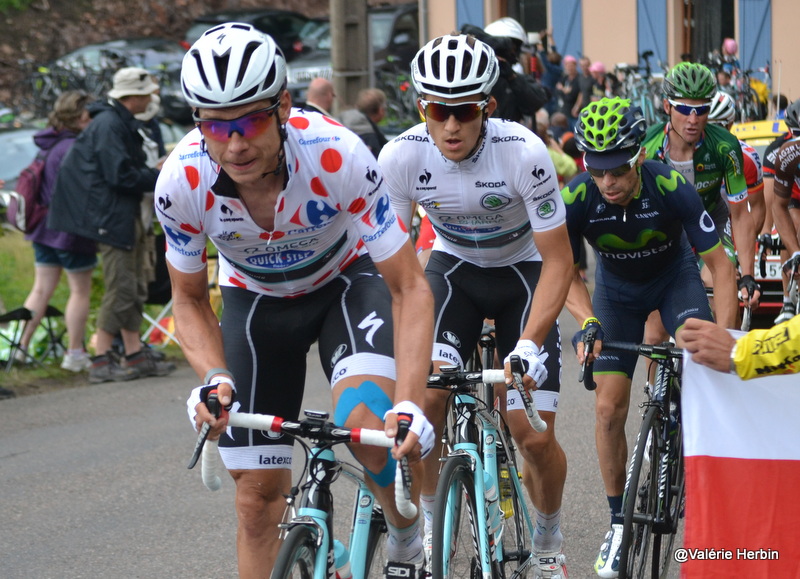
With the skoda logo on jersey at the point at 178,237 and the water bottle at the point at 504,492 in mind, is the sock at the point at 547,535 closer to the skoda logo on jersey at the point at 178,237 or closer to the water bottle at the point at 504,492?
the water bottle at the point at 504,492

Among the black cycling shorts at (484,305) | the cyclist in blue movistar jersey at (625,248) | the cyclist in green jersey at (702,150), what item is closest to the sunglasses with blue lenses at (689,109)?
the cyclist in green jersey at (702,150)

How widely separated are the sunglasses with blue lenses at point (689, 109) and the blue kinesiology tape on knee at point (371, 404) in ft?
12.4

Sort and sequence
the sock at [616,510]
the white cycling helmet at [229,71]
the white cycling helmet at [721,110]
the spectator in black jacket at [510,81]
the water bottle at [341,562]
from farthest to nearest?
the spectator in black jacket at [510,81]
the white cycling helmet at [721,110]
the sock at [616,510]
the water bottle at [341,562]
the white cycling helmet at [229,71]

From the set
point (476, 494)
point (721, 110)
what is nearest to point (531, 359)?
point (476, 494)

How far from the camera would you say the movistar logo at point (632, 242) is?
5.36 metres

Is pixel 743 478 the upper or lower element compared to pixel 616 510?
upper

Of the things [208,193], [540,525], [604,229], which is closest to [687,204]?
[604,229]

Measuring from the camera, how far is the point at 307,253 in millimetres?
4000

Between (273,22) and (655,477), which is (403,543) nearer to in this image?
(655,477)

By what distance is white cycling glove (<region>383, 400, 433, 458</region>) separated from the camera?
10.9 ft

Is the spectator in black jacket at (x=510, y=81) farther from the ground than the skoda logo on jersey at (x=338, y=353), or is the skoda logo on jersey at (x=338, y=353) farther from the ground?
the skoda logo on jersey at (x=338, y=353)

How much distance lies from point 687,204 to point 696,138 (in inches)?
69.2

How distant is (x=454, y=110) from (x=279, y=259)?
3.58 feet

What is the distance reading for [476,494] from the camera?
4.23 meters
